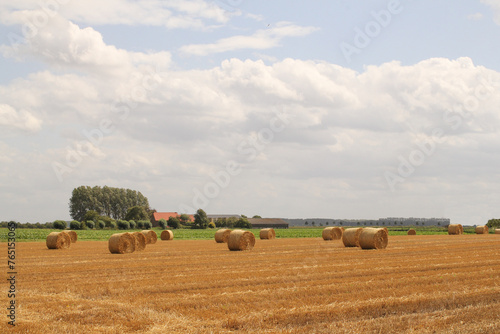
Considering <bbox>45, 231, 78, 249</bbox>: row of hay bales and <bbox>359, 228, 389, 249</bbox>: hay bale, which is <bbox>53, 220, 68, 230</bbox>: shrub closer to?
<bbox>45, 231, 78, 249</bbox>: row of hay bales

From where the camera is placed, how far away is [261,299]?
12898 millimetres

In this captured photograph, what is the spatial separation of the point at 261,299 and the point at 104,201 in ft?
428

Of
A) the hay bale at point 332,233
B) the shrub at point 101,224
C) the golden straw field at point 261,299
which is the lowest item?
the golden straw field at point 261,299

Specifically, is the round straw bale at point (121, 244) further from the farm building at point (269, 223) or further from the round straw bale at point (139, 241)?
the farm building at point (269, 223)

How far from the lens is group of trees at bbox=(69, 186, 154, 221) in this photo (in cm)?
13275

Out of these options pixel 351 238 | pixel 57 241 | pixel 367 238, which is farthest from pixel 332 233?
pixel 57 241

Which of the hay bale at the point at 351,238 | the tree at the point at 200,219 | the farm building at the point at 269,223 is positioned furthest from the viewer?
the farm building at the point at 269,223

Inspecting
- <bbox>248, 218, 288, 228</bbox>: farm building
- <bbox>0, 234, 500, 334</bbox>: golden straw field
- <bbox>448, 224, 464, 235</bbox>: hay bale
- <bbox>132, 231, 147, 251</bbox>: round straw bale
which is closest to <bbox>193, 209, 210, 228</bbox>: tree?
<bbox>248, 218, 288, 228</bbox>: farm building

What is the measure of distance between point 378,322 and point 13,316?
7567 mm

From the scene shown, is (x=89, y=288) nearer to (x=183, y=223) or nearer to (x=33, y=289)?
(x=33, y=289)

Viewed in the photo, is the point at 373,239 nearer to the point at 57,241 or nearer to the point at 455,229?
the point at 57,241

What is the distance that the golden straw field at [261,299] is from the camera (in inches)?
410

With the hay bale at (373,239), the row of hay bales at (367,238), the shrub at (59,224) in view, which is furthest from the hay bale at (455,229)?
the shrub at (59,224)

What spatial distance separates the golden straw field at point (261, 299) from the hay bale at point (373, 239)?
30.5ft
